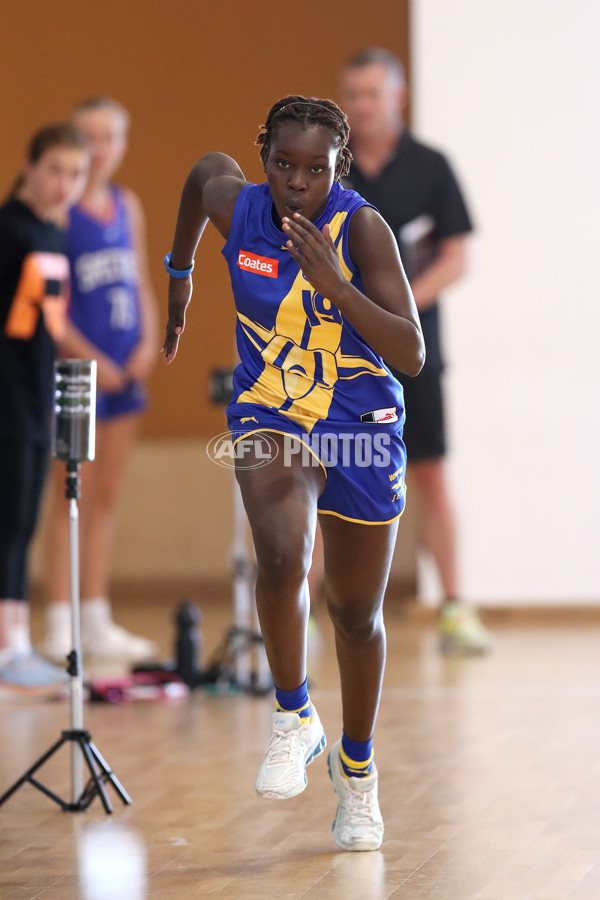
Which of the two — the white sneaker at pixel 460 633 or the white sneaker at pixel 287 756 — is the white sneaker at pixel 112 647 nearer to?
the white sneaker at pixel 460 633

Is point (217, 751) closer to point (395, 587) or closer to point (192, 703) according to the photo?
point (192, 703)

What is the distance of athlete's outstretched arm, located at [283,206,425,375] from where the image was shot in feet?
7.53

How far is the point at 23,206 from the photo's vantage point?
A: 440cm

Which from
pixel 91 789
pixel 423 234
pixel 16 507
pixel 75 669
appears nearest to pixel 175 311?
pixel 75 669

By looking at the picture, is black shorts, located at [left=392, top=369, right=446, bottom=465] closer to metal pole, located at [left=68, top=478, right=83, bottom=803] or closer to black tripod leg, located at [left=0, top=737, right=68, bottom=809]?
metal pole, located at [left=68, top=478, right=83, bottom=803]

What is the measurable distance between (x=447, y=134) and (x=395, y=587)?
7.95 feet

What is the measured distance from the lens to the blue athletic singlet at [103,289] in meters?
5.10

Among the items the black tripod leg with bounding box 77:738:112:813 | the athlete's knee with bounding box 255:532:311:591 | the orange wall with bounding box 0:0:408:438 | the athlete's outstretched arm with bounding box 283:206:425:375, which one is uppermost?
the orange wall with bounding box 0:0:408:438

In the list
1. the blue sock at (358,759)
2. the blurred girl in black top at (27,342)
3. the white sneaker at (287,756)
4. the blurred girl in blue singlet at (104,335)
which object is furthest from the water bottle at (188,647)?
the white sneaker at (287,756)

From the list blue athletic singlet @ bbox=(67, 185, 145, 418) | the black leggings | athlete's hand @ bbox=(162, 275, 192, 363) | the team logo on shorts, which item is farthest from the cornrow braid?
blue athletic singlet @ bbox=(67, 185, 145, 418)

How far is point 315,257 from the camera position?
229cm

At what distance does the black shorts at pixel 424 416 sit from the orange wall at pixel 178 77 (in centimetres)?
219

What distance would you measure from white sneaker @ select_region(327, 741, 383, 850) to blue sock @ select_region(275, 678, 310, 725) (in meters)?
0.24

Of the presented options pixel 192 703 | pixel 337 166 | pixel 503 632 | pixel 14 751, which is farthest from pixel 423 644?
pixel 337 166
